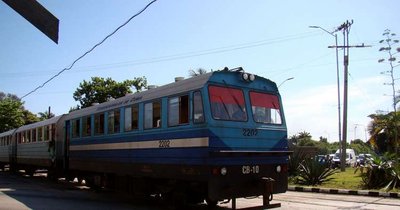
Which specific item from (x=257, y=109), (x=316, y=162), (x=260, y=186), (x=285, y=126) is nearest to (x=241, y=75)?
(x=257, y=109)

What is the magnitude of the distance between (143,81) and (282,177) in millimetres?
35414

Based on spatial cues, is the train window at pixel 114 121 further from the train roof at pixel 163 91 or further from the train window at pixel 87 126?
the train window at pixel 87 126

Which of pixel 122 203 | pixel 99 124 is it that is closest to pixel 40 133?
pixel 99 124

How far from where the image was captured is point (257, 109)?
10.8 metres

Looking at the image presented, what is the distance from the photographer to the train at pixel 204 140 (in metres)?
9.68

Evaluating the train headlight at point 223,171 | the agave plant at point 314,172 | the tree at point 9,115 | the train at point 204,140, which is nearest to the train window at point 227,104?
the train at point 204,140

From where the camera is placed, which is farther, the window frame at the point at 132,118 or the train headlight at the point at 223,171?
the window frame at the point at 132,118

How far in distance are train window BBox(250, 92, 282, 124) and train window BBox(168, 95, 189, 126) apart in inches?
61.8

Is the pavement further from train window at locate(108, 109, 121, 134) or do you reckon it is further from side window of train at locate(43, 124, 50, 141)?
side window of train at locate(43, 124, 50, 141)

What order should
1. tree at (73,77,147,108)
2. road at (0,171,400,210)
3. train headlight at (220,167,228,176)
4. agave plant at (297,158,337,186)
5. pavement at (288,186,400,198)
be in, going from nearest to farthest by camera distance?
1. train headlight at (220,167,228,176)
2. road at (0,171,400,210)
3. pavement at (288,186,400,198)
4. agave plant at (297,158,337,186)
5. tree at (73,77,147,108)

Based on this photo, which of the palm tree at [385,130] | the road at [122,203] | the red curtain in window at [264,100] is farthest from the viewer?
the palm tree at [385,130]

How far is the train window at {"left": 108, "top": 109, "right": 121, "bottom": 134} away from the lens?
532 inches

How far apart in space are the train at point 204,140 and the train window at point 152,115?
0.08ft

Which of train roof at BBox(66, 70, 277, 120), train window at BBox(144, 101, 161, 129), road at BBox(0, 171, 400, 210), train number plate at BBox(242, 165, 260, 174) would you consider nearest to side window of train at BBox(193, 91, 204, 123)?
train roof at BBox(66, 70, 277, 120)
